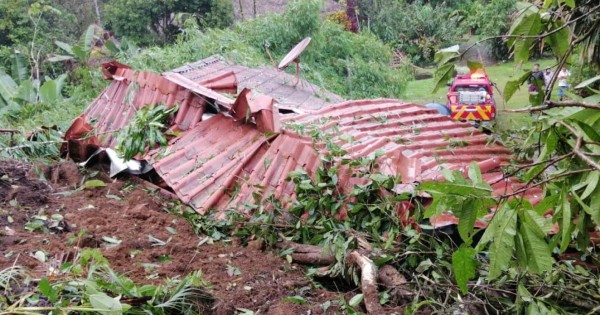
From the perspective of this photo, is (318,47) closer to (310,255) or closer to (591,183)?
(310,255)

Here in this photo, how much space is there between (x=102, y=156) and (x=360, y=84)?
8563mm

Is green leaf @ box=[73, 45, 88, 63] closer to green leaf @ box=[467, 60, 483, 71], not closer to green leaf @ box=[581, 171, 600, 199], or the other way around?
green leaf @ box=[467, 60, 483, 71]

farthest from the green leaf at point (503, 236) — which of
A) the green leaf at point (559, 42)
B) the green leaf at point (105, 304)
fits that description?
the green leaf at point (105, 304)

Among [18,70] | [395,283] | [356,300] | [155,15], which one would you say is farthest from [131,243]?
[155,15]

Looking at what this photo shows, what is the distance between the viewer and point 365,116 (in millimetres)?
5582

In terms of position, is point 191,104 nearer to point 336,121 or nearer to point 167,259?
point 336,121

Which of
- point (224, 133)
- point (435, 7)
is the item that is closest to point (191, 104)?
point (224, 133)

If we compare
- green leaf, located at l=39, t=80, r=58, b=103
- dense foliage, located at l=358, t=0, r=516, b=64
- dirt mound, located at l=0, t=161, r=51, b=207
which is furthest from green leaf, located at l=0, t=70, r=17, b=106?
dense foliage, located at l=358, t=0, r=516, b=64

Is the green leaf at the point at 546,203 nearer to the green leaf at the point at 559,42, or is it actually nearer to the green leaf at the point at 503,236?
the green leaf at the point at 503,236

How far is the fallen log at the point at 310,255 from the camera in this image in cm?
359

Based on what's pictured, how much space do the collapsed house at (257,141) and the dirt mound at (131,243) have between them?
1.38ft

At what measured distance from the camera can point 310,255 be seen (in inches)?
144

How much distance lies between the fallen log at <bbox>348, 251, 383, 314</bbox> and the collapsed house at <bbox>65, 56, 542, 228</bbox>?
1.82 ft

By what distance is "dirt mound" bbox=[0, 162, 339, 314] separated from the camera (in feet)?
10.4
